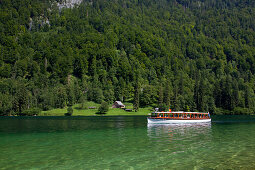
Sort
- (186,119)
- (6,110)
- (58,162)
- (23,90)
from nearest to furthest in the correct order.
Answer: (58,162), (186,119), (6,110), (23,90)

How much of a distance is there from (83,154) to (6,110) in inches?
6869

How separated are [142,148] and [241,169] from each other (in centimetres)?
1570

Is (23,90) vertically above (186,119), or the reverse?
(23,90)

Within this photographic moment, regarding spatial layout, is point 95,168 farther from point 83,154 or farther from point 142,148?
point 142,148

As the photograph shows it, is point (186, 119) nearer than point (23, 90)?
Yes

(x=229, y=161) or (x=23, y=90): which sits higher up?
(x=23, y=90)

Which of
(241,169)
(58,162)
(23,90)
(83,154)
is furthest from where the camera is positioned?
(23,90)

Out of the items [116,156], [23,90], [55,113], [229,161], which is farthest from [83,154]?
[23,90]

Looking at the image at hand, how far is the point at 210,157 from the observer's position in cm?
3222

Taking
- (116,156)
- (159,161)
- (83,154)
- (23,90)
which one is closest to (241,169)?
(159,161)

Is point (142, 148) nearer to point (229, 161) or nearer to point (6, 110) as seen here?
point (229, 161)

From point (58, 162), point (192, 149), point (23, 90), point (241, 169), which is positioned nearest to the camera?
point (241, 169)

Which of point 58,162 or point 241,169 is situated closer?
point 241,169

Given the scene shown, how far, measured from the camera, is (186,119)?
104312mm
